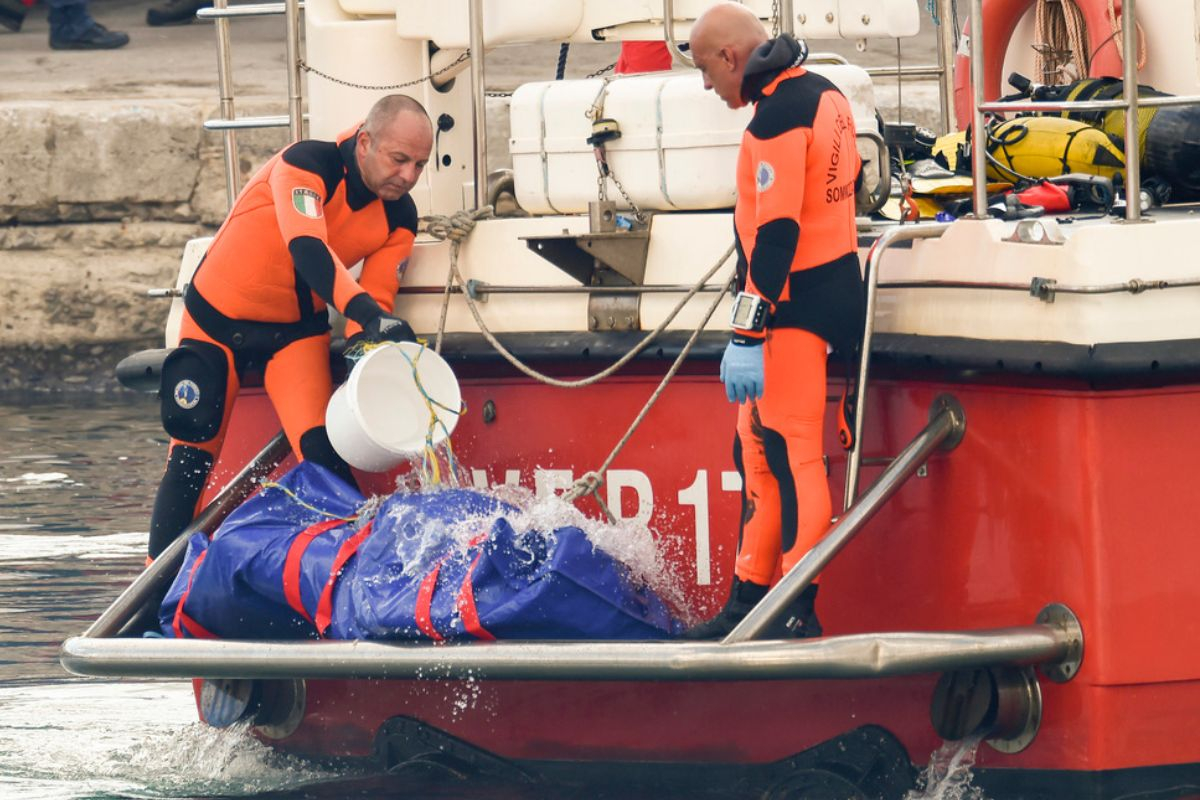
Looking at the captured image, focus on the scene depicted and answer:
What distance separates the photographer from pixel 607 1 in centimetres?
593

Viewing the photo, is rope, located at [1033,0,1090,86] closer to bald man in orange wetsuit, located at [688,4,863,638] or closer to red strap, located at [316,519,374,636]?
bald man in orange wetsuit, located at [688,4,863,638]

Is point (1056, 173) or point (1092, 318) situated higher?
point (1056, 173)

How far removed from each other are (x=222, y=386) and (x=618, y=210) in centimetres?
115

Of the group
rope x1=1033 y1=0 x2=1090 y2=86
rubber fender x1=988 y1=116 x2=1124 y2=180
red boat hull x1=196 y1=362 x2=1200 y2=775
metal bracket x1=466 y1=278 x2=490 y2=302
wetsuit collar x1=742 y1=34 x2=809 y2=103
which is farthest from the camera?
rope x1=1033 y1=0 x2=1090 y2=86

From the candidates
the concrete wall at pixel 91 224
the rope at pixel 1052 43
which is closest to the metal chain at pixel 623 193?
the rope at pixel 1052 43

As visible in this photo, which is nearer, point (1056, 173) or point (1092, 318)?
point (1092, 318)

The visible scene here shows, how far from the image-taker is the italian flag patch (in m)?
5.46

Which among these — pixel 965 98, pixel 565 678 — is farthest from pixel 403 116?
pixel 965 98

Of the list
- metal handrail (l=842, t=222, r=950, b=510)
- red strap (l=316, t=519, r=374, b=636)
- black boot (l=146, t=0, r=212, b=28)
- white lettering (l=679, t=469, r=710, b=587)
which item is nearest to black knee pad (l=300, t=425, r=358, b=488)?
red strap (l=316, t=519, r=374, b=636)

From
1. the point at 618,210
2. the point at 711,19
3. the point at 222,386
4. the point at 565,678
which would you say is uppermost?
the point at 711,19

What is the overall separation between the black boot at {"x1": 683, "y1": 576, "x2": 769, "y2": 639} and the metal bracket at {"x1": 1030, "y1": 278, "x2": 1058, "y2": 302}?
35.9 inches

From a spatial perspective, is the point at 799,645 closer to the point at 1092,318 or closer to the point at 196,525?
the point at 1092,318

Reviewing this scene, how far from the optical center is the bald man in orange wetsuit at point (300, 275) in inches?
216

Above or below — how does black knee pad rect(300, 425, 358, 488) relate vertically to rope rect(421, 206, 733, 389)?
below
